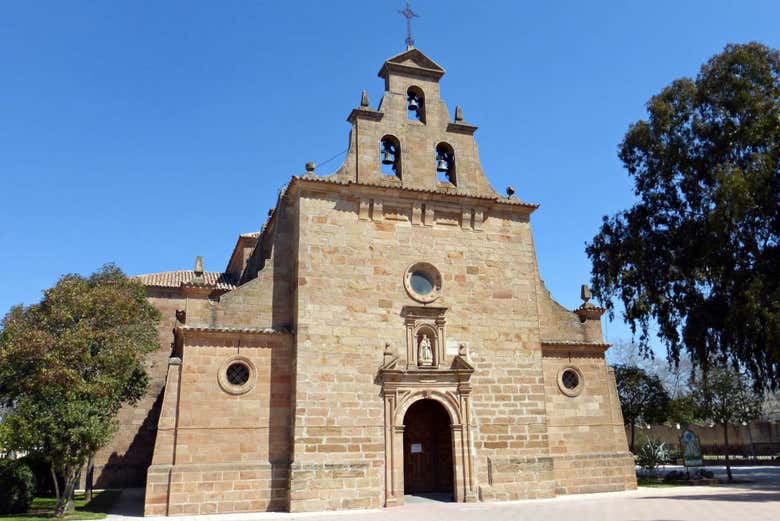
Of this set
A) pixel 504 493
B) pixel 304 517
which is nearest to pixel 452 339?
pixel 504 493

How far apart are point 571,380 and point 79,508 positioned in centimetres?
1561

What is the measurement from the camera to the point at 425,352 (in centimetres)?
1744

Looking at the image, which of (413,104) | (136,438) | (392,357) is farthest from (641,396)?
(136,438)

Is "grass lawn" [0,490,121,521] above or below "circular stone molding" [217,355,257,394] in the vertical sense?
below

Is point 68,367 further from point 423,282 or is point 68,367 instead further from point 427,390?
point 423,282

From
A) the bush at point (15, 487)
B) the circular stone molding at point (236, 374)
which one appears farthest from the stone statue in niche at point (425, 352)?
the bush at point (15, 487)

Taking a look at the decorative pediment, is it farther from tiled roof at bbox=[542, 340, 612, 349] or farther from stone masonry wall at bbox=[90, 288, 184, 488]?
stone masonry wall at bbox=[90, 288, 184, 488]

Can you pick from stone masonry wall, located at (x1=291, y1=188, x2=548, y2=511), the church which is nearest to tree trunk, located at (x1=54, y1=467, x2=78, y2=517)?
the church

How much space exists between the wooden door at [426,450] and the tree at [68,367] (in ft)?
28.2

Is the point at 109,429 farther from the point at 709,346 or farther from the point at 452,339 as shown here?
the point at 709,346

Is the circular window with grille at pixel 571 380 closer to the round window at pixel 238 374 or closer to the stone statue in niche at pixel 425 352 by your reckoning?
the stone statue in niche at pixel 425 352

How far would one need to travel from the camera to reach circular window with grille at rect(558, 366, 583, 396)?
19.1 meters

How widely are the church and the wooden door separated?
0.05m

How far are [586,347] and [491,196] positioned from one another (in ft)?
19.6
